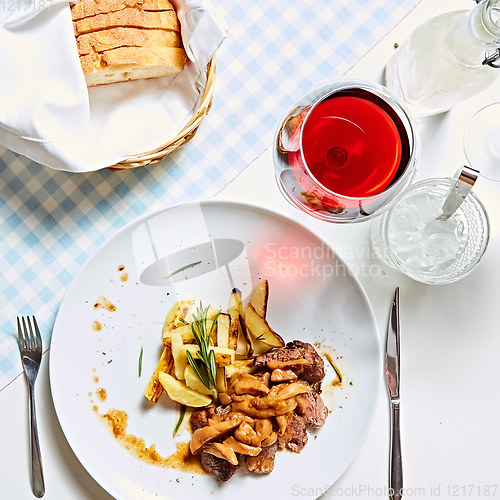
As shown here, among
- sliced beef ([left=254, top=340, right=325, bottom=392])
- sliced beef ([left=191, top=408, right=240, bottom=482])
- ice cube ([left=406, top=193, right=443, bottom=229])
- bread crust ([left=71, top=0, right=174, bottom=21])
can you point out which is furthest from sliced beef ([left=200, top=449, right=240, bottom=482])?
bread crust ([left=71, top=0, right=174, bottom=21])

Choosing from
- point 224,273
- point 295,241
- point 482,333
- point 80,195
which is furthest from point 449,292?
point 80,195

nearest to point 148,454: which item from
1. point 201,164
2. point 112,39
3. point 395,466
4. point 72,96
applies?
point 395,466

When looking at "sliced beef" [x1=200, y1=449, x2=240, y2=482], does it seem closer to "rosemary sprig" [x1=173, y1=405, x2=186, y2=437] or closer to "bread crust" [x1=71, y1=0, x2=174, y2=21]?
"rosemary sprig" [x1=173, y1=405, x2=186, y2=437]

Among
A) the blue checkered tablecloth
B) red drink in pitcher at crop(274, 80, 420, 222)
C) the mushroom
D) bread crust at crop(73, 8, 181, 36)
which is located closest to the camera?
red drink in pitcher at crop(274, 80, 420, 222)

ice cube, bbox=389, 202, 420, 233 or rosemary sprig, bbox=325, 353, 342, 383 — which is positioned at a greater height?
ice cube, bbox=389, 202, 420, 233

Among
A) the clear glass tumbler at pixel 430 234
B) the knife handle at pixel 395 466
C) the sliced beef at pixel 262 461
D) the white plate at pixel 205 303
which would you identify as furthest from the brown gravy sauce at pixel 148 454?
the clear glass tumbler at pixel 430 234
